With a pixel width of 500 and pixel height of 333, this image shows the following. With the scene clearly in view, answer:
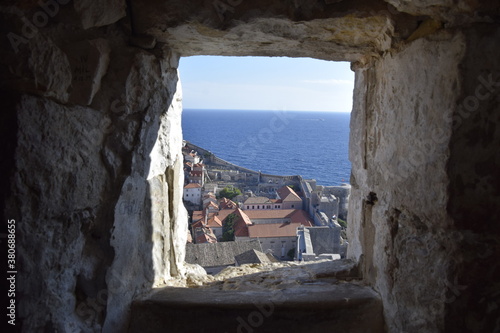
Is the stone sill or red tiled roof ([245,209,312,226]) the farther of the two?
red tiled roof ([245,209,312,226])

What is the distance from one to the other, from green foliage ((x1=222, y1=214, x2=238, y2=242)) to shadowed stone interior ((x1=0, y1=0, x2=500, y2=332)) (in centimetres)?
930

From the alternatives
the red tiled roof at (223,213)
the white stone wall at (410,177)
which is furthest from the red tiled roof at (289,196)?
the white stone wall at (410,177)

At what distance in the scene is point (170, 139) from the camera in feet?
8.13

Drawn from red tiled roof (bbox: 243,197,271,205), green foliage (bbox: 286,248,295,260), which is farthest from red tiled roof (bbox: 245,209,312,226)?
green foliage (bbox: 286,248,295,260)

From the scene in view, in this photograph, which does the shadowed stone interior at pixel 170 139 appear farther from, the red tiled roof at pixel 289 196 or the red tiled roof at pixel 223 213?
the red tiled roof at pixel 289 196

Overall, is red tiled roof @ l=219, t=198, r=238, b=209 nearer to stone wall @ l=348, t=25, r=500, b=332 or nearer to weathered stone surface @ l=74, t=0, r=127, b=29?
stone wall @ l=348, t=25, r=500, b=332

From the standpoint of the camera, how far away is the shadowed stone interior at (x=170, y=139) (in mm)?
1576

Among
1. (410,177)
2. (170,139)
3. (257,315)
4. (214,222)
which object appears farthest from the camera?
(214,222)

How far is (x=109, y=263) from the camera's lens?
202 cm

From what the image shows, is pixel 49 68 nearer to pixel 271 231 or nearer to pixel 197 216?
pixel 271 231

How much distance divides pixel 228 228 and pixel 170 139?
32.3 feet

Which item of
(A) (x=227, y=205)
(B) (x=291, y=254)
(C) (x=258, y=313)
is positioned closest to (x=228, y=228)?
(B) (x=291, y=254)

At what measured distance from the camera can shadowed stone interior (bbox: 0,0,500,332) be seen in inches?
62.1

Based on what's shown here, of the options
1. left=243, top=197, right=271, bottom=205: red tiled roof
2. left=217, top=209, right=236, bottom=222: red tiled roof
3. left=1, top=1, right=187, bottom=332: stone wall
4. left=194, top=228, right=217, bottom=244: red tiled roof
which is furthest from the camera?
left=243, top=197, right=271, bottom=205: red tiled roof
